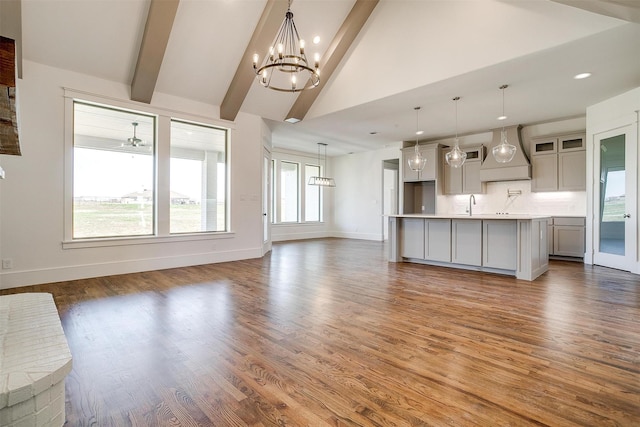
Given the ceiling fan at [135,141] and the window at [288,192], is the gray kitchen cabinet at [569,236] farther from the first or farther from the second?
the ceiling fan at [135,141]

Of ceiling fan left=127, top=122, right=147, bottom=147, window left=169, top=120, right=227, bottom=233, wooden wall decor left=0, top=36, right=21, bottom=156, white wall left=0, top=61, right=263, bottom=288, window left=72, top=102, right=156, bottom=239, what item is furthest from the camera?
window left=169, top=120, right=227, bottom=233

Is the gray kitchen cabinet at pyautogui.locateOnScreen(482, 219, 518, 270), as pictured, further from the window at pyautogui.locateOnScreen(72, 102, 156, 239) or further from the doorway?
the window at pyautogui.locateOnScreen(72, 102, 156, 239)

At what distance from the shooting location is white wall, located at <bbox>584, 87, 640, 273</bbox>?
202 inches

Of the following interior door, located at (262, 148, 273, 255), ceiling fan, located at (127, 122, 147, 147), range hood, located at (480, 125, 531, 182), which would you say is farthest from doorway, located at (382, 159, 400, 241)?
ceiling fan, located at (127, 122, 147, 147)

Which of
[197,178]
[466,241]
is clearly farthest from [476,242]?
[197,178]

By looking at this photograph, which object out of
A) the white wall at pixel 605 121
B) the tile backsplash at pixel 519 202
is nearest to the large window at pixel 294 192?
the tile backsplash at pixel 519 202

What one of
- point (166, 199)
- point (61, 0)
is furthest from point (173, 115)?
point (61, 0)

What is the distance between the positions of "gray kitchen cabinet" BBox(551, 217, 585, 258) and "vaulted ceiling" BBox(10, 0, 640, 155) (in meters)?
2.25

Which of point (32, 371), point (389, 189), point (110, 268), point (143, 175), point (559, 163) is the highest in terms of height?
point (559, 163)

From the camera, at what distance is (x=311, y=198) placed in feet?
37.3

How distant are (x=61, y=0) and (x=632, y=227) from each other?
30.0 feet

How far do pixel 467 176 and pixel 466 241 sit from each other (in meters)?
3.25

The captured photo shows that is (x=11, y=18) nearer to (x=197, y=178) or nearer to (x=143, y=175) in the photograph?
(x=143, y=175)

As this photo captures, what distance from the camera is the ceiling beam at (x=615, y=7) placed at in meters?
2.92
